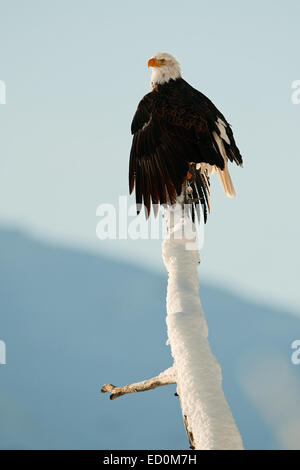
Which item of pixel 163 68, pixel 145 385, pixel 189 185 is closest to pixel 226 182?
pixel 189 185

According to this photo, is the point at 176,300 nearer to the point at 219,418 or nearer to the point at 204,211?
the point at 219,418

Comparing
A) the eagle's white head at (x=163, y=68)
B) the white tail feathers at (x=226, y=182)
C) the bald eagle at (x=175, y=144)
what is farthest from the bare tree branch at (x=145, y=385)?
the eagle's white head at (x=163, y=68)

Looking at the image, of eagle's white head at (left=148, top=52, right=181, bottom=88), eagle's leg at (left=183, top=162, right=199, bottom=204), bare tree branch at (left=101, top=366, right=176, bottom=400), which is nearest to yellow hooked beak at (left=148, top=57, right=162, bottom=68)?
eagle's white head at (left=148, top=52, right=181, bottom=88)

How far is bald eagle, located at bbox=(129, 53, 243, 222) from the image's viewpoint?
588cm

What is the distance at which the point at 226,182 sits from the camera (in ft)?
22.8

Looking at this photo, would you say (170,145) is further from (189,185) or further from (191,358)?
(191,358)

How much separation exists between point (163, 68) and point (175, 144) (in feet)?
5.82

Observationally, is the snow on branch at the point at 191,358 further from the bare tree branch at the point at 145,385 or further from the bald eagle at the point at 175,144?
the bald eagle at the point at 175,144

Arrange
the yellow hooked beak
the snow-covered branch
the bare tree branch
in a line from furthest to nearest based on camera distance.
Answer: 1. the yellow hooked beak
2. the bare tree branch
3. the snow-covered branch

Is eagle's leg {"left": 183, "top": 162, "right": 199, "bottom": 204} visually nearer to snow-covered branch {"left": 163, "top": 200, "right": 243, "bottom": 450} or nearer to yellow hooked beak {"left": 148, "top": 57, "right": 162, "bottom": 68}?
snow-covered branch {"left": 163, "top": 200, "right": 243, "bottom": 450}

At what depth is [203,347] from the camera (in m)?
3.95

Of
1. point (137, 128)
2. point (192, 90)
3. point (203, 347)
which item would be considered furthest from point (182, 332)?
point (192, 90)
